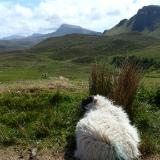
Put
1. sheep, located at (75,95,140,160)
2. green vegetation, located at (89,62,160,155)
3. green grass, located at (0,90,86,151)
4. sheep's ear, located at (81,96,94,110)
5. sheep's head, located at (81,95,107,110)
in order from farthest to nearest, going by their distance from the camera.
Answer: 1. green vegetation, located at (89,62,160,155)
2. green grass, located at (0,90,86,151)
3. sheep's ear, located at (81,96,94,110)
4. sheep's head, located at (81,95,107,110)
5. sheep, located at (75,95,140,160)

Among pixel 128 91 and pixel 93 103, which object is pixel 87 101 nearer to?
pixel 93 103

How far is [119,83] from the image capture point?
33.9 ft

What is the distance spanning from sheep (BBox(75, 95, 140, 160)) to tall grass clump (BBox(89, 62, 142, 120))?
134 centimetres

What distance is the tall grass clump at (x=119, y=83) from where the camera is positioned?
1034 centimetres

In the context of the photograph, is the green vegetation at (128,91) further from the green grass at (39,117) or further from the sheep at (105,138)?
the sheep at (105,138)

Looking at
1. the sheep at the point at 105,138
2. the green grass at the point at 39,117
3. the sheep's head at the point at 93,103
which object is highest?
the sheep's head at the point at 93,103

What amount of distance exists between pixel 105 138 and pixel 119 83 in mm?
2893

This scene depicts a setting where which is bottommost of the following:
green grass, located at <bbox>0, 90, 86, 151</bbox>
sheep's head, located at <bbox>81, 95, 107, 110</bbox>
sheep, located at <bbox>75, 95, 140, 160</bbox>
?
green grass, located at <bbox>0, 90, 86, 151</bbox>

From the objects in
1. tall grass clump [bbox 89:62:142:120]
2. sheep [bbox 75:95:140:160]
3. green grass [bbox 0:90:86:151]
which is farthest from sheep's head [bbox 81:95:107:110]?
green grass [bbox 0:90:86:151]

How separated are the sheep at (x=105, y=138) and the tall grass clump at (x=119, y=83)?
1.34 metres

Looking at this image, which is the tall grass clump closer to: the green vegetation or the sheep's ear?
the green vegetation

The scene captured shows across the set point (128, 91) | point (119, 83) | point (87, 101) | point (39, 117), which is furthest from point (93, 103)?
point (39, 117)

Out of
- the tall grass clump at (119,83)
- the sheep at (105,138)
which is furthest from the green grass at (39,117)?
the sheep at (105,138)

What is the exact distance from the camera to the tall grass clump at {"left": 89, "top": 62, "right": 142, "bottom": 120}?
10.3 metres
